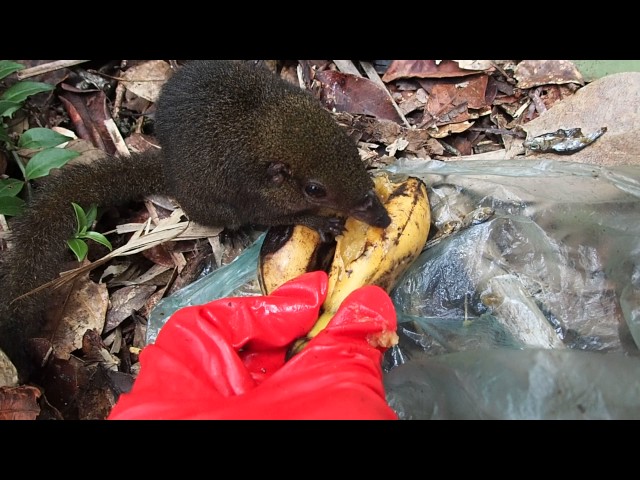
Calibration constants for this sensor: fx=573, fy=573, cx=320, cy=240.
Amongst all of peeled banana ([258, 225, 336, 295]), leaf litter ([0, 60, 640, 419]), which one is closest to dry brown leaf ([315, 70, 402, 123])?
leaf litter ([0, 60, 640, 419])

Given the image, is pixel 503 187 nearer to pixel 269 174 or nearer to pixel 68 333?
pixel 269 174

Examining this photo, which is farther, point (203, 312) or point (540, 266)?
point (540, 266)

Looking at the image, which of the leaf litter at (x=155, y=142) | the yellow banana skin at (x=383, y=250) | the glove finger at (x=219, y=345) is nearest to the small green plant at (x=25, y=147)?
the leaf litter at (x=155, y=142)

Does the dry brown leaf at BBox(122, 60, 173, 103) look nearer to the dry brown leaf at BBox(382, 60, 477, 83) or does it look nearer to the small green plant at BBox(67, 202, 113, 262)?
the small green plant at BBox(67, 202, 113, 262)

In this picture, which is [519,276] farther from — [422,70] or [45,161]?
[45,161]

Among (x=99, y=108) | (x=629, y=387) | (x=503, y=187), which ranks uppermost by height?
(x=99, y=108)

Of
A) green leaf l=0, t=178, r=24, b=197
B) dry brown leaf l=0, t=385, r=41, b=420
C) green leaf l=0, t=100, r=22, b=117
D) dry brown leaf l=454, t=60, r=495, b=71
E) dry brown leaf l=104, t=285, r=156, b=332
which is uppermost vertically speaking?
green leaf l=0, t=100, r=22, b=117

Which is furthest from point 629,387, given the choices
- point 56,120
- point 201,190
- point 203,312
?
point 56,120
